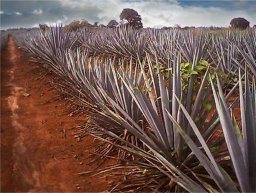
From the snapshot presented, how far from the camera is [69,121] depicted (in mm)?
5227

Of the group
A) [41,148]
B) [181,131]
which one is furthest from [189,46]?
[181,131]

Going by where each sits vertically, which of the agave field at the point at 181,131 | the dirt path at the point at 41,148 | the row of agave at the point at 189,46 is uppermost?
the row of agave at the point at 189,46

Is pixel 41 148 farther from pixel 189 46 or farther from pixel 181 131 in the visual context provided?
pixel 189 46

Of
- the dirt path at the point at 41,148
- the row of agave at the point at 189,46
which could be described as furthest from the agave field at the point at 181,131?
the row of agave at the point at 189,46

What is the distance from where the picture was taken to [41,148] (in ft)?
13.9

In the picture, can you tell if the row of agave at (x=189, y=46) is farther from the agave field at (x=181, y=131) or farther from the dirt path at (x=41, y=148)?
the dirt path at (x=41, y=148)

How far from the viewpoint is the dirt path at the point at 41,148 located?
336cm

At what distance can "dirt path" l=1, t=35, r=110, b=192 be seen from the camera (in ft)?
11.0

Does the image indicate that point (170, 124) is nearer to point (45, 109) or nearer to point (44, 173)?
point (44, 173)

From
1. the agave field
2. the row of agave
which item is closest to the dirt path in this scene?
the agave field

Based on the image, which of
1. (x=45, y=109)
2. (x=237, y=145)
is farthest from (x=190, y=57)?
(x=237, y=145)

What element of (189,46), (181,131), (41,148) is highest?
(189,46)

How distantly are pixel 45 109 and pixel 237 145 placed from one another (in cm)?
461

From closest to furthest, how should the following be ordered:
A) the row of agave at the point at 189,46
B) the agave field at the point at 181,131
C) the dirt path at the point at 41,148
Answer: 1. the agave field at the point at 181,131
2. the dirt path at the point at 41,148
3. the row of agave at the point at 189,46
